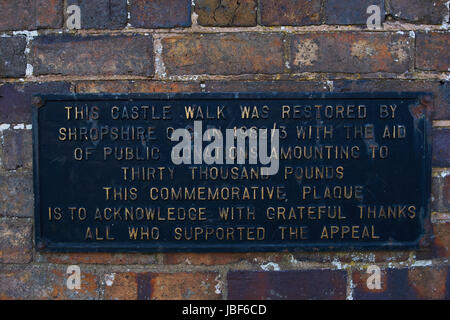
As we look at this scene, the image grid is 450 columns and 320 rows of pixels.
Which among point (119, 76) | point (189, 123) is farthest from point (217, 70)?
point (119, 76)

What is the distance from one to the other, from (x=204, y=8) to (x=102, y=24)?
0.39 metres

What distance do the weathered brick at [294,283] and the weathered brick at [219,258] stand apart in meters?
0.05

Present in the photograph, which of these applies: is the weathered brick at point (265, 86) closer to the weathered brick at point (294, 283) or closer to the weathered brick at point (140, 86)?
the weathered brick at point (140, 86)

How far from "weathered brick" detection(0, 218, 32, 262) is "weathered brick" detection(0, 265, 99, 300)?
0.04 meters

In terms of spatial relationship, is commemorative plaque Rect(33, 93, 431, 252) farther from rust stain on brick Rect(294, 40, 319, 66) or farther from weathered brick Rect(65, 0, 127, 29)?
weathered brick Rect(65, 0, 127, 29)

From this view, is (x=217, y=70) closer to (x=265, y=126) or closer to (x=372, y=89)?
(x=265, y=126)

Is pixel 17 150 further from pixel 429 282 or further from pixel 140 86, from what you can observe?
pixel 429 282

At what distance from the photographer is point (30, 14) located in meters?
1.58

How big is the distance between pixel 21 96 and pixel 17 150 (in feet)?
0.68

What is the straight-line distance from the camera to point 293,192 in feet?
5.15

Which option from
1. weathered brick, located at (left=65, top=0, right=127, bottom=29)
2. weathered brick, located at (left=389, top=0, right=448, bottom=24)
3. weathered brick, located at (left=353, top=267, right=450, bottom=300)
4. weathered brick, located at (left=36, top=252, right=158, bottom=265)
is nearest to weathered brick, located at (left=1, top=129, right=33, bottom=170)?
weathered brick, located at (left=36, top=252, right=158, bottom=265)

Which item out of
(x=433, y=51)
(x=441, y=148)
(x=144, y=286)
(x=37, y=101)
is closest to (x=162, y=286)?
(x=144, y=286)

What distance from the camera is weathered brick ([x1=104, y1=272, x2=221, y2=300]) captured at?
63.7 inches

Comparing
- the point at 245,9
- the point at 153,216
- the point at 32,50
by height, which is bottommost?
the point at 153,216
